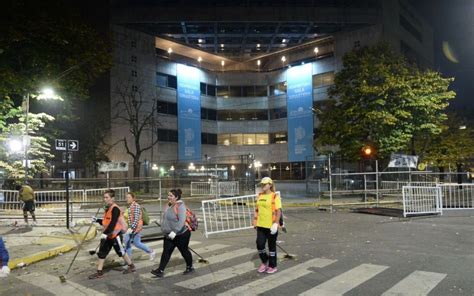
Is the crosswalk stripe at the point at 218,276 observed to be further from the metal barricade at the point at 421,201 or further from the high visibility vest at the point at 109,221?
the metal barricade at the point at 421,201

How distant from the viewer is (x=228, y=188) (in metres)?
22.1

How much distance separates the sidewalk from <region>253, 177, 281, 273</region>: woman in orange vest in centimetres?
533

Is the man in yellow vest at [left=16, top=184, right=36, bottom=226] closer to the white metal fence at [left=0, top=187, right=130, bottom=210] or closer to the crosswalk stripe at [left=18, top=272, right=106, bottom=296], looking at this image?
the white metal fence at [left=0, top=187, right=130, bottom=210]

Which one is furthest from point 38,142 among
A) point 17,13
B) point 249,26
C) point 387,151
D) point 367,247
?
point 249,26

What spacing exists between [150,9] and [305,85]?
21041 mm

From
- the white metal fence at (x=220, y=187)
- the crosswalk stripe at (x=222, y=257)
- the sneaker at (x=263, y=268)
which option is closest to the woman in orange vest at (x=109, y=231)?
the crosswalk stripe at (x=222, y=257)

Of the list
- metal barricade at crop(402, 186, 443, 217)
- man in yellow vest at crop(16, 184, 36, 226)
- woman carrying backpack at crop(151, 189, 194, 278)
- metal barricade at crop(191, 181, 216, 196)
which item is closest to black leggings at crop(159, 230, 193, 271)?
woman carrying backpack at crop(151, 189, 194, 278)

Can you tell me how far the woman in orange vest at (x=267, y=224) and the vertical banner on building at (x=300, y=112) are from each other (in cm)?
4482

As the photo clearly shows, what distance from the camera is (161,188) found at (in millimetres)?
16297

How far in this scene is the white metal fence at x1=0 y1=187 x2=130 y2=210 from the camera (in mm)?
16922

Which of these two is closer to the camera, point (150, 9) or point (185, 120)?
point (150, 9)

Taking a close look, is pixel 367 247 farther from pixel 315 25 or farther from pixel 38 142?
pixel 315 25

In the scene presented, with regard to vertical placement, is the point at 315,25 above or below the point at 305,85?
above

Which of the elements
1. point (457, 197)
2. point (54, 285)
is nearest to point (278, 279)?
point (54, 285)
